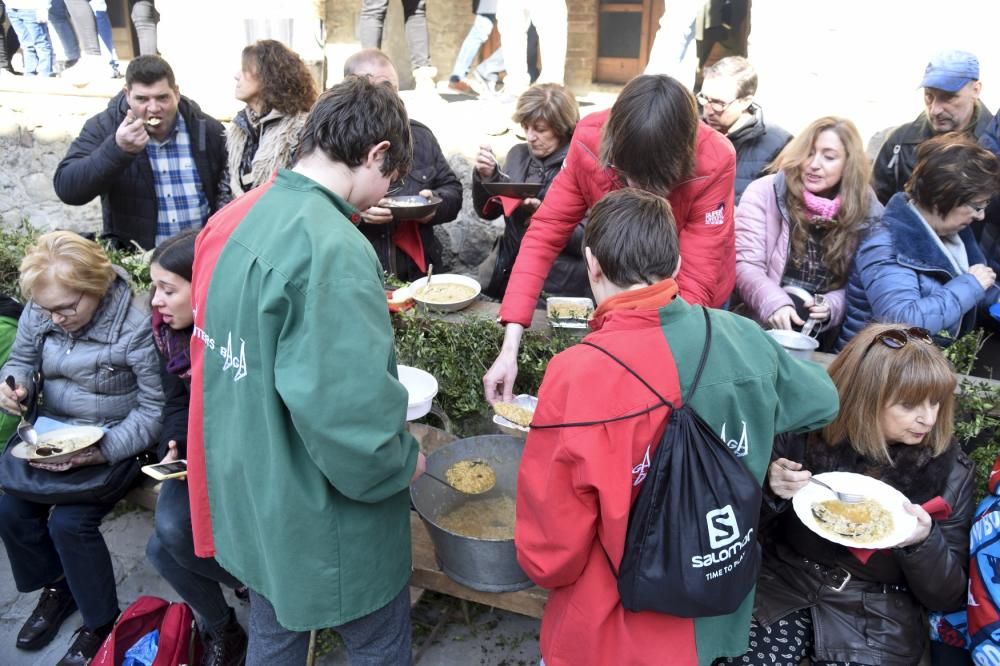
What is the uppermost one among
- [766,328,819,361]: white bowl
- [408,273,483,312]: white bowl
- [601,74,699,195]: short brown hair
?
[601,74,699,195]: short brown hair

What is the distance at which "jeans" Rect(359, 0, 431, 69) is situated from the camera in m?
6.70

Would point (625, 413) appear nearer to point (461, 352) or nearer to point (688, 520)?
point (688, 520)

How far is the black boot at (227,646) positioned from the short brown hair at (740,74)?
3451 mm

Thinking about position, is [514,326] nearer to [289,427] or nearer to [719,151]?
[719,151]

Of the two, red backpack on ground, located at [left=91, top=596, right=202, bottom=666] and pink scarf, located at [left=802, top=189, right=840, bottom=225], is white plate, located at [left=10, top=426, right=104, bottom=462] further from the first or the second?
pink scarf, located at [left=802, top=189, right=840, bottom=225]

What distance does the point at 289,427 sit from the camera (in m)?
1.71

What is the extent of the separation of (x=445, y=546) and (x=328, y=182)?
1.01 m

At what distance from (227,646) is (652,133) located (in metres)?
2.38

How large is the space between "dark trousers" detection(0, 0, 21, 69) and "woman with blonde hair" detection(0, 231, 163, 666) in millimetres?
8159

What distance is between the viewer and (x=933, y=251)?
9.58 feet

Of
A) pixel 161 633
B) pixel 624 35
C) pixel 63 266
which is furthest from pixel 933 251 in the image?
pixel 624 35

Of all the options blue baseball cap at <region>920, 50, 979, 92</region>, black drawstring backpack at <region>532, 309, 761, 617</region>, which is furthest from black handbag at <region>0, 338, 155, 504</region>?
blue baseball cap at <region>920, 50, 979, 92</region>

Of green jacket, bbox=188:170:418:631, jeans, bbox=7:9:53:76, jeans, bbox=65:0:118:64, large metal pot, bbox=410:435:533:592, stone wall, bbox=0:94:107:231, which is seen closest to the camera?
green jacket, bbox=188:170:418:631

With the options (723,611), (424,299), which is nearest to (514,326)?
(424,299)
